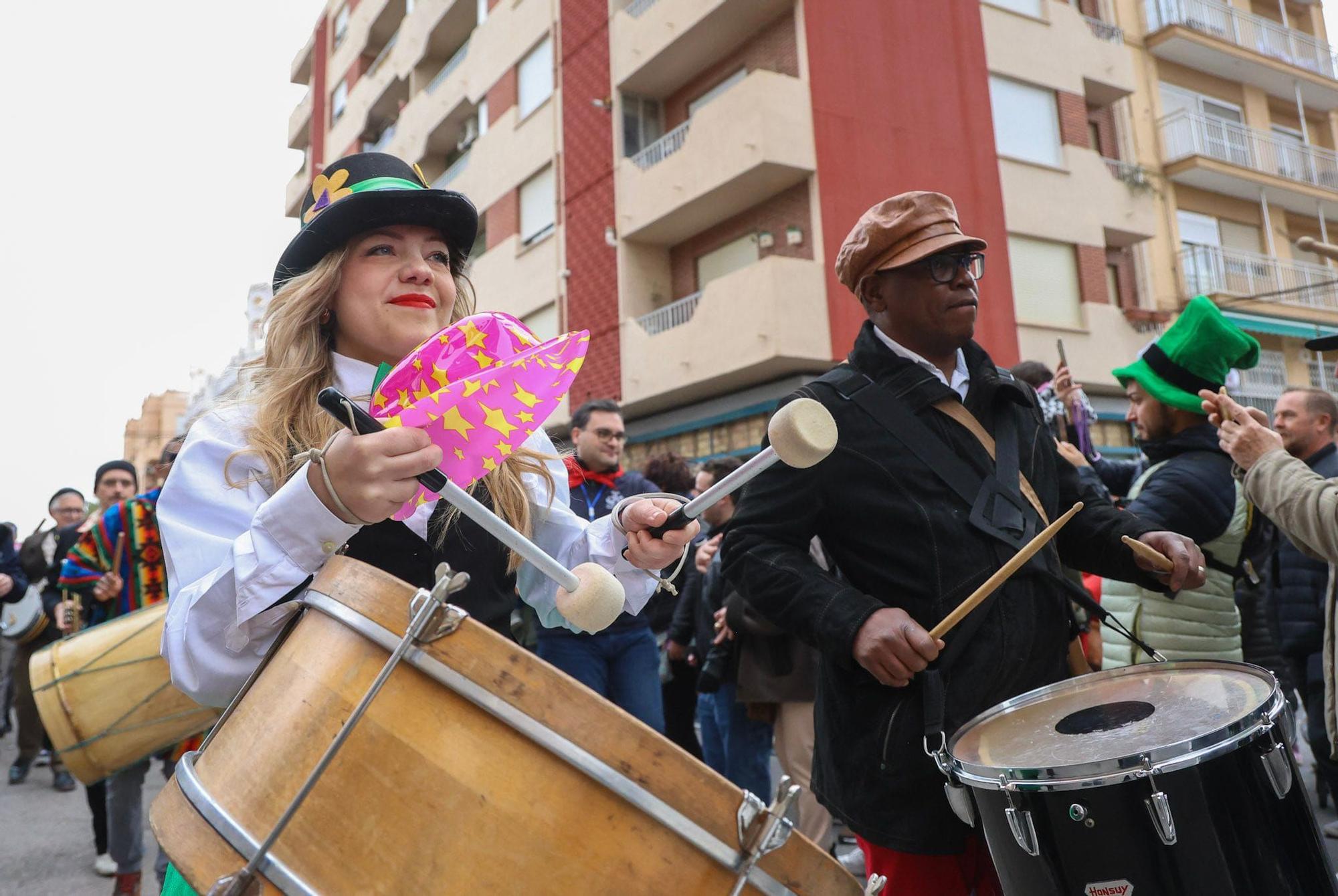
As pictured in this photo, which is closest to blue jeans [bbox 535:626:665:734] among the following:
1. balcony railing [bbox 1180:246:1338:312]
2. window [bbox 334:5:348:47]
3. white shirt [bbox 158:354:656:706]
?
white shirt [bbox 158:354:656:706]

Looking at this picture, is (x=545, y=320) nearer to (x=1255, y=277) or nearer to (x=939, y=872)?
(x=1255, y=277)

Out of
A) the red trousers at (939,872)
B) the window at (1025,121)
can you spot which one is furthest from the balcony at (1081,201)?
the red trousers at (939,872)

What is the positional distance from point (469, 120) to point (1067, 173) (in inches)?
495

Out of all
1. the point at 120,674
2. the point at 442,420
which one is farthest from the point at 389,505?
the point at 120,674

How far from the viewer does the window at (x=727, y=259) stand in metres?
15.0

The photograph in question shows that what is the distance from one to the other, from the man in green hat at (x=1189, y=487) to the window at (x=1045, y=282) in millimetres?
12115

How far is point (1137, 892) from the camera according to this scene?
1630 mm

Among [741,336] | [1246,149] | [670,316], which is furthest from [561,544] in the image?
[1246,149]

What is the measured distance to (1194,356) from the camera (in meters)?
3.60

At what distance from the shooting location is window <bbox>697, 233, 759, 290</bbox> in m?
15.0

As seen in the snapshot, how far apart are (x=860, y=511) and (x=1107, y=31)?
61.3ft

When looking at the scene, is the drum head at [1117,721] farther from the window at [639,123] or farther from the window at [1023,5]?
the window at [1023,5]

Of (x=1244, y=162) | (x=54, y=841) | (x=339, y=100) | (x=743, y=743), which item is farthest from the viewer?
(x=339, y=100)

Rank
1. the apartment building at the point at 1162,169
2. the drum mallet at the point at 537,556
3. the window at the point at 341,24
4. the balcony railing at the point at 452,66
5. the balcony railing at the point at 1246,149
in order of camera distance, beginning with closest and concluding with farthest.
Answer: the drum mallet at the point at 537,556 < the apartment building at the point at 1162,169 < the balcony railing at the point at 1246,149 < the balcony railing at the point at 452,66 < the window at the point at 341,24
